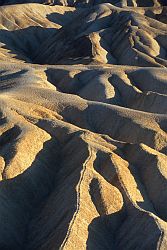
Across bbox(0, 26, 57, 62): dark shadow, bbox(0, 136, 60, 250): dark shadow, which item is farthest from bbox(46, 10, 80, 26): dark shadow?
bbox(0, 136, 60, 250): dark shadow

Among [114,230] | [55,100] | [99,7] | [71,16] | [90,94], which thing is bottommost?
[71,16]

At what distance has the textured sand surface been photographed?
26.6 meters

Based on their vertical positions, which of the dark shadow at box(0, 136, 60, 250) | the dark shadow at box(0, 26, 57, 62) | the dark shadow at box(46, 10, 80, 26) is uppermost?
the dark shadow at box(0, 136, 60, 250)

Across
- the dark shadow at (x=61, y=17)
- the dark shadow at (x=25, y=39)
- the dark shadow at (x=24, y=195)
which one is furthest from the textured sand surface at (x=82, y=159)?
the dark shadow at (x=61, y=17)

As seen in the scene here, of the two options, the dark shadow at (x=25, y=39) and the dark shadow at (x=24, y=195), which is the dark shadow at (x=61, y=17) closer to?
the dark shadow at (x=25, y=39)

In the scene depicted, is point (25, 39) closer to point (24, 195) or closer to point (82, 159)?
point (82, 159)

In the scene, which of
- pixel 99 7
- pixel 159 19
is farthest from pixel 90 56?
pixel 99 7

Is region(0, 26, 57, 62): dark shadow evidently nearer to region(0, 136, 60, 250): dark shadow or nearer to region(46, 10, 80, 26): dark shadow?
region(46, 10, 80, 26): dark shadow

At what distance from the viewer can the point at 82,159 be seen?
103 ft

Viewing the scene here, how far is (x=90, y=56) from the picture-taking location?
73125mm

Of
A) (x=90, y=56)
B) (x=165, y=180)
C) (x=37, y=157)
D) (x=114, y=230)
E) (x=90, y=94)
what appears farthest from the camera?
(x=90, y=56)

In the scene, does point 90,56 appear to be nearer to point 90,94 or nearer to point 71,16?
point 90,94

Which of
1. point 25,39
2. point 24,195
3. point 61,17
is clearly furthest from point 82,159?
point 61,17

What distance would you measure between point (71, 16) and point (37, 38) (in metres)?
17.4
